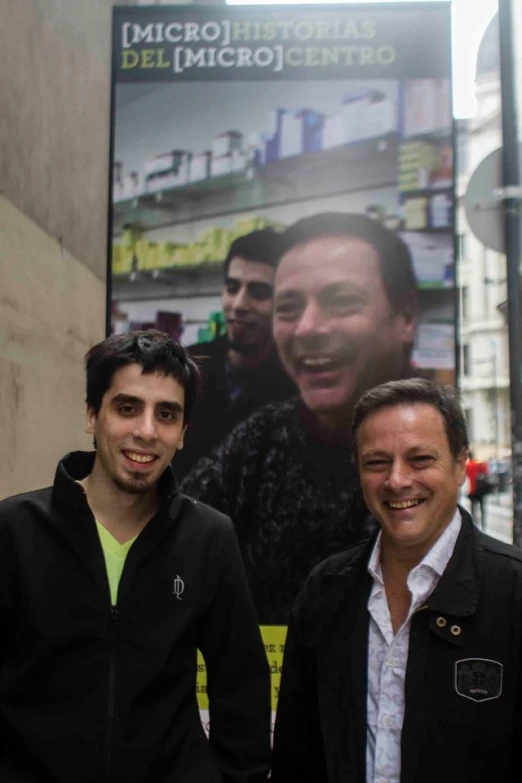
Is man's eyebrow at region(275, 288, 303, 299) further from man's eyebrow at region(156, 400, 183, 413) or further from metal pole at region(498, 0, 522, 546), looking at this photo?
man's eyebrow at region(156, 400, 183, 413)

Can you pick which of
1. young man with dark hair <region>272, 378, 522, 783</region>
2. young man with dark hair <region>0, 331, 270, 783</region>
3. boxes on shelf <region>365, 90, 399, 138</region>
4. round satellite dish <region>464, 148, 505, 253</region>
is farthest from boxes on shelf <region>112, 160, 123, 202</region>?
young man with dark hair <region>272, 378, 522, 783</region>

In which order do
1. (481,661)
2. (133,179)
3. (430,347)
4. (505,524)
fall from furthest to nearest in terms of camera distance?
1. (505,524)
2. (133,179)
3. (430,347)
4. (481,661)

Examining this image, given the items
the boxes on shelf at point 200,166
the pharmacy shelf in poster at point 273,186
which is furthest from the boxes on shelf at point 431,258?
the boxes on shelf at point 200,166

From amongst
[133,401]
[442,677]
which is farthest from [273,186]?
Answer: [442,677]

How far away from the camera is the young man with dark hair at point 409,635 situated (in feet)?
6.46

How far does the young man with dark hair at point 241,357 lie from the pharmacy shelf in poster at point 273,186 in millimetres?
202

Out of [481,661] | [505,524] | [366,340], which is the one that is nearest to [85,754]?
[481,661]

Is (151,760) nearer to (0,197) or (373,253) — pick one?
(0,197)

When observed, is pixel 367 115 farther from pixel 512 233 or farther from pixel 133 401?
pixel 133 401

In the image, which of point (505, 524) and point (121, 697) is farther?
point (505, 524)

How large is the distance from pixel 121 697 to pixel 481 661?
0.85 m

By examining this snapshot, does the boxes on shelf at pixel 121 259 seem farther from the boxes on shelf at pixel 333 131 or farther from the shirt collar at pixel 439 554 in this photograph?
the shirt collar at pixel 439 554

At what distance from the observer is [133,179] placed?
4.59 m

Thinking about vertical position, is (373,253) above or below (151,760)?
above
